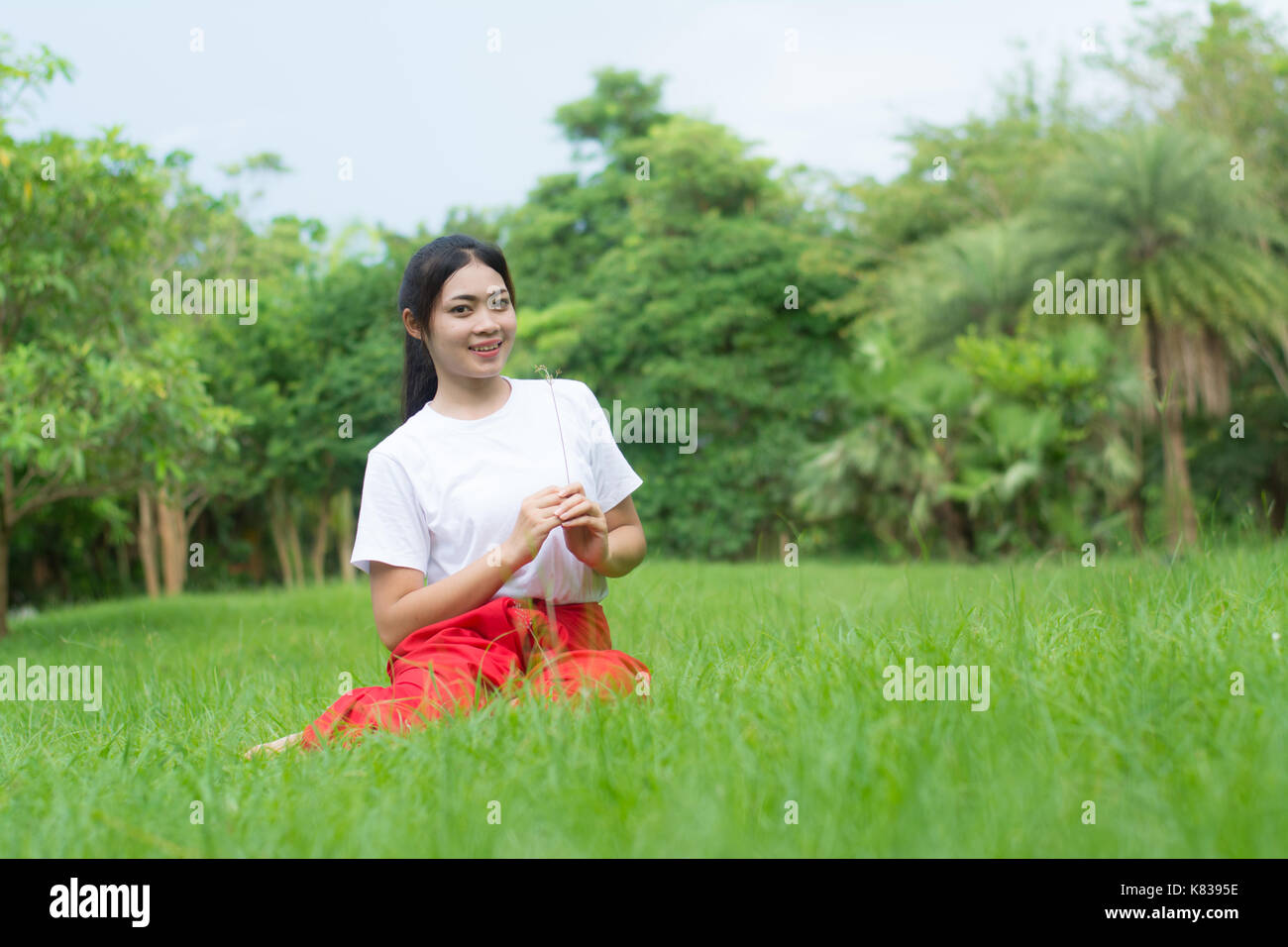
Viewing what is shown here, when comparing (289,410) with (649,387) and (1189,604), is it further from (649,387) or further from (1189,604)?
(1189,604)

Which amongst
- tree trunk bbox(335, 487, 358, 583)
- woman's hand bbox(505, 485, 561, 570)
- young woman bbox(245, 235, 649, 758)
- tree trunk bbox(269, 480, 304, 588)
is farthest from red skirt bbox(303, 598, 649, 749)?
tree trunk bbox(335, 487, 358, 583)

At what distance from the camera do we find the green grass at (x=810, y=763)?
1479 mm

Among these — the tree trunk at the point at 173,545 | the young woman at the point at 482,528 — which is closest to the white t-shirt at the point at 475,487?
the young woman at the point at 482,528

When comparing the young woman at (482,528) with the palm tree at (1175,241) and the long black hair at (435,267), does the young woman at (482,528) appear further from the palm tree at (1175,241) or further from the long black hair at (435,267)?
the palm tree at (1175,241)

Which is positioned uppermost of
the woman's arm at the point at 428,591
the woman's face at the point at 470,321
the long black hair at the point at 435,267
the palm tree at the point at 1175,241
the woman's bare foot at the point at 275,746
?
the palm tree at the point at 1175,241

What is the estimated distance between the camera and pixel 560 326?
20.1m

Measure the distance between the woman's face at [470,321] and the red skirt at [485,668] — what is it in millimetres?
607

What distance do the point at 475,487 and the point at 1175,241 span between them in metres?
12.1

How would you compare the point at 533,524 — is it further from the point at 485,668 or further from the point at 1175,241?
the point at 1175,241

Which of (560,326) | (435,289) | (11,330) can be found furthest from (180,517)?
(435,289)

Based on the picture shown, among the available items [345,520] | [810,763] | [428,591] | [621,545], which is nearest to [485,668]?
[428,591]

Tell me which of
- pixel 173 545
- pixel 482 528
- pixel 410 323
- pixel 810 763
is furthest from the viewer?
pixel 173 545

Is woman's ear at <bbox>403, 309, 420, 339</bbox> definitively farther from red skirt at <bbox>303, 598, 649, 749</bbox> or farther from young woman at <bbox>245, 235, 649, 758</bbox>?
red skirt at <bbox>303, 598, 649, 749</bbox>

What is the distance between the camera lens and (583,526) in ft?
7.80
